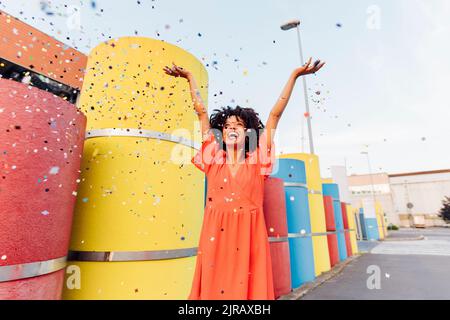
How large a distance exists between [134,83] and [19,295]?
6.46 feet

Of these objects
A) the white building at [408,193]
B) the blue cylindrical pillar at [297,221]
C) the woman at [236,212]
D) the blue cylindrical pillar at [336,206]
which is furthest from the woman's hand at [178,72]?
the white building at [408,193]

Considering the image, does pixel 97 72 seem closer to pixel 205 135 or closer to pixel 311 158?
pixel 205 135

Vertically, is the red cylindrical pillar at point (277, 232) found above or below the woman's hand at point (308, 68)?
below

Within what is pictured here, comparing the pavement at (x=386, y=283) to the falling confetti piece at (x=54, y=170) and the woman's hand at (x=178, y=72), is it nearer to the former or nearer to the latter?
the woman's hand at (x=178, y=72)

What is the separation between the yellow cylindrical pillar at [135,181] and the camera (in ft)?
7.78

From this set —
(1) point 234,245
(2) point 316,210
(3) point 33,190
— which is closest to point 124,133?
(3) point 33,190

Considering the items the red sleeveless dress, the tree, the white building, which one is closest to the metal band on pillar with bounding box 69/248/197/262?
the red sleeveless dress

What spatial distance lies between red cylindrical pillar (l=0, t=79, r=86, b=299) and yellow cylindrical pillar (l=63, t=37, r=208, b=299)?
1.32 ft

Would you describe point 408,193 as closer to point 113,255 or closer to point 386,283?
point 386,283

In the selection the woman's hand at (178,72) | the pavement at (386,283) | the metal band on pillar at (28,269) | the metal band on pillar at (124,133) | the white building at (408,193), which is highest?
the white building at (408,193)

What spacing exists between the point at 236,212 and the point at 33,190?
1.36 metres

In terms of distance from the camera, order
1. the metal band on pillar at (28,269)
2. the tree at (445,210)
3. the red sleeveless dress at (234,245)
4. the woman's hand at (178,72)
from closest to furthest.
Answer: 1. the metal band on pillar at (28,269)
2. the red sleeveless dress at (234,245)
3. the woman's hand at (178,72)
4. the tree at (445,210)

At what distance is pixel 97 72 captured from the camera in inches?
110

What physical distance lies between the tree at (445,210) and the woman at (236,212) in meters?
58.9
